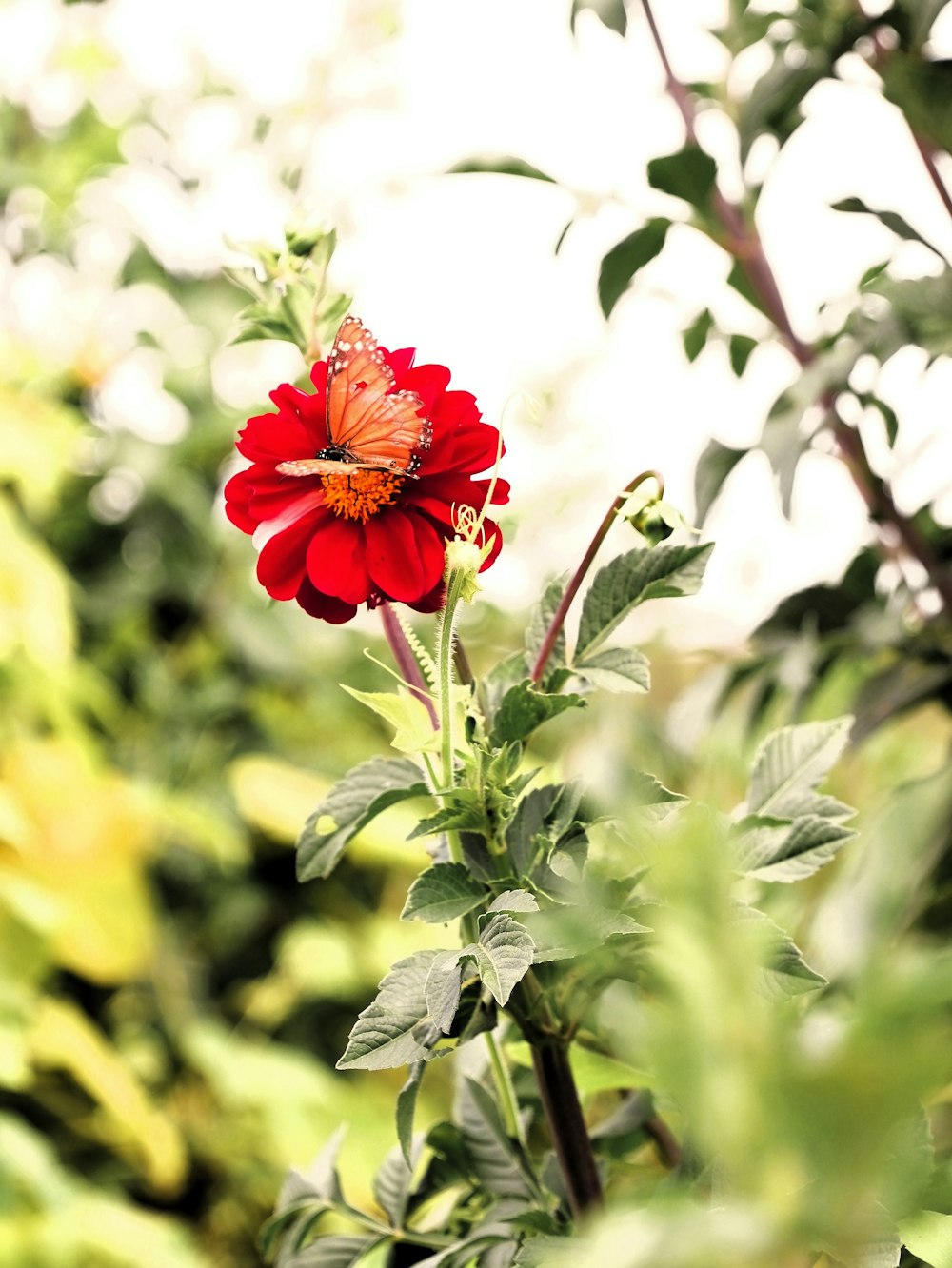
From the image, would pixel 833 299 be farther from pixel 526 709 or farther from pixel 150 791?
pixel 150 791

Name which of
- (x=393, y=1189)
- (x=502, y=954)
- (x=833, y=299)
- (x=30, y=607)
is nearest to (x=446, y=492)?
(x=502, y=954)

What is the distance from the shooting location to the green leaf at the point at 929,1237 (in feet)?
0.78

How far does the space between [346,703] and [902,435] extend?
875 mm

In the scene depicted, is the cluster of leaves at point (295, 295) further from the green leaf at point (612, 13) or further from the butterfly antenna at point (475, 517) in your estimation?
the green leaf at point (612, 13)

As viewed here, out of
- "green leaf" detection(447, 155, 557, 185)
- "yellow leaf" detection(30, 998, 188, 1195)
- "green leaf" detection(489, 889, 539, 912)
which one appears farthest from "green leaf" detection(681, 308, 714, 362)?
"yellow leaf" detection(30, 998, 188, 1195)

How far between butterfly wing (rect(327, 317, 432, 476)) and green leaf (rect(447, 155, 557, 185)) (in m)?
0.27

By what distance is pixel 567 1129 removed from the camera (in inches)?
11.3

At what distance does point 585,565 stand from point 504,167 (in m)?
0.30

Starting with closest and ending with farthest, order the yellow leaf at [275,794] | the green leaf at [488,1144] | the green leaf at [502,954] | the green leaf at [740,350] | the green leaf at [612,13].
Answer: the green leaf at [502,954]
the green leaf at [488,1144]
the green leaf at [612,13]
the green leaf at [740,350]
the yellow leaf at [275,794]

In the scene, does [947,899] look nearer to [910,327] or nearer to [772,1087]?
[910,327]

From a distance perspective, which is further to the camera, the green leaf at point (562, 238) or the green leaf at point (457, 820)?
A: the green leaf at point (562, 238)

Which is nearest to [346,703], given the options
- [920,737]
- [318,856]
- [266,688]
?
[266,688]

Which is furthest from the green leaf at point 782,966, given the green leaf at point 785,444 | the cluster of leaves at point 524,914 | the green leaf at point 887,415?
the green leaf at point 887,415

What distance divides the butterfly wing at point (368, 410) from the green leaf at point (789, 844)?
5.2 inches
